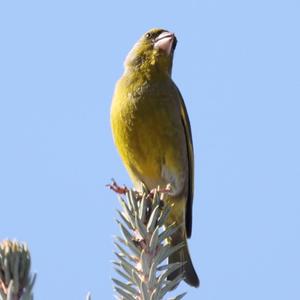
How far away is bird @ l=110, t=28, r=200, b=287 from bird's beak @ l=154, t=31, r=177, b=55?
0.14 meters

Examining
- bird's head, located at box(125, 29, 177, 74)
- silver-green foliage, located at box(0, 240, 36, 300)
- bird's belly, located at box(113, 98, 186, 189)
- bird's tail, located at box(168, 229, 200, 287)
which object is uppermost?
bird's head, located at box(125, 29, 177, 74)

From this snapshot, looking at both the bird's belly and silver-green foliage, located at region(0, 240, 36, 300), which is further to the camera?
the bird's belly

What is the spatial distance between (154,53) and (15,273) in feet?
13.6

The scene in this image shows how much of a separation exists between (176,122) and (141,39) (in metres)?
1.22

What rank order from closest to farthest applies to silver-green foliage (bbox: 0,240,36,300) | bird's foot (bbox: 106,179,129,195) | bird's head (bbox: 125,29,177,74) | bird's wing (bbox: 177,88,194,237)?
silver-green foliage (bbox: 0,240,36,300) < bird's foot (bbox: 106,179,129,195) < bird's wing (bbox: 177,88,194,237) < bird's head (bbox: 125,29,177,74)

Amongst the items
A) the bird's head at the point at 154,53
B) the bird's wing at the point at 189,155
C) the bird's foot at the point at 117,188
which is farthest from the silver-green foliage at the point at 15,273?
the bird's head at the point at 154,53

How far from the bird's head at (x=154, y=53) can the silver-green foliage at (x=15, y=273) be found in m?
3.81

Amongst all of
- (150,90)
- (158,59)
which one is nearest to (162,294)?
(150,90)

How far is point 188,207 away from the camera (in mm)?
5246

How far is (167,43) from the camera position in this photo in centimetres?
546

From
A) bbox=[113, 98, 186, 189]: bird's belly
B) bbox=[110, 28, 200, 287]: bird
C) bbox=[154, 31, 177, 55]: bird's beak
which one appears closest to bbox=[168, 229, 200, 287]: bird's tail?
bbox=[110, 28, 200, 287]: bird

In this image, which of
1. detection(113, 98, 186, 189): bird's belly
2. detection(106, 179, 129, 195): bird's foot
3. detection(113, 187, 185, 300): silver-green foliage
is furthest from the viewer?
detection(113, 98, 186, 189): bird's belly

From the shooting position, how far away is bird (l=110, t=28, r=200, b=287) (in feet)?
15.2

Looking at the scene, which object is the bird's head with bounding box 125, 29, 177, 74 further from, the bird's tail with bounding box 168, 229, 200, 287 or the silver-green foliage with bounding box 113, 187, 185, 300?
the silver-green foliage with bounding box 113, 187, 185, 300
